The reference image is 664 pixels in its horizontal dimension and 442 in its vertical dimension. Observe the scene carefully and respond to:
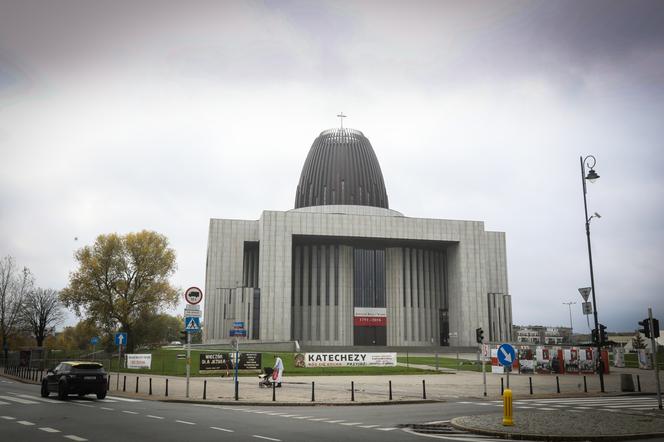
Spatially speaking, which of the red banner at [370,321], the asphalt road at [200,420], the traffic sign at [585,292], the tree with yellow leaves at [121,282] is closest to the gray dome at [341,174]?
the red banner at [370,321]

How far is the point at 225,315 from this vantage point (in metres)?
82.5

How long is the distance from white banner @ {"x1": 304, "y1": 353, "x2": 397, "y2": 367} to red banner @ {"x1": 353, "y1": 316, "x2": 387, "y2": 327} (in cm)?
4037

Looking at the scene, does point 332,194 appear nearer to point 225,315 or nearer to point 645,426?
point 225,315

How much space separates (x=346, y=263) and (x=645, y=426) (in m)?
72.3

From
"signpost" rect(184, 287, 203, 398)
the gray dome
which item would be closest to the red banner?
the gray dome

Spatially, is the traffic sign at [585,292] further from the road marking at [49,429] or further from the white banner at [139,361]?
the white banner at [139,361]

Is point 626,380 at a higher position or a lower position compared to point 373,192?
lower

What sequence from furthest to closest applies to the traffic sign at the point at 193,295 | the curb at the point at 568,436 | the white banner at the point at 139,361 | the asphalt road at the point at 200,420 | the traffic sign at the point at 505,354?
the white banner at the point at 139,361 → the traffic sign at the point at 193,295 → the traffic sign at the point at 505,354 → the curb at the point at 568,436 → the asphalt road at the point at 200,420

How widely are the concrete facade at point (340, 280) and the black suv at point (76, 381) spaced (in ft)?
180

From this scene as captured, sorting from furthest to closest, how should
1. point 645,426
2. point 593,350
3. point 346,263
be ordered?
point 346,263 → point 593,350 → point 645,426

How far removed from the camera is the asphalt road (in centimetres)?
1255

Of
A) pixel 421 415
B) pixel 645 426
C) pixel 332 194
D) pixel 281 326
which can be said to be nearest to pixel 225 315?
pixel 281 326

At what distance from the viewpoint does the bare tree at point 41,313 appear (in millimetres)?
80738

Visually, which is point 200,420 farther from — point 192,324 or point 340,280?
point 340,280
